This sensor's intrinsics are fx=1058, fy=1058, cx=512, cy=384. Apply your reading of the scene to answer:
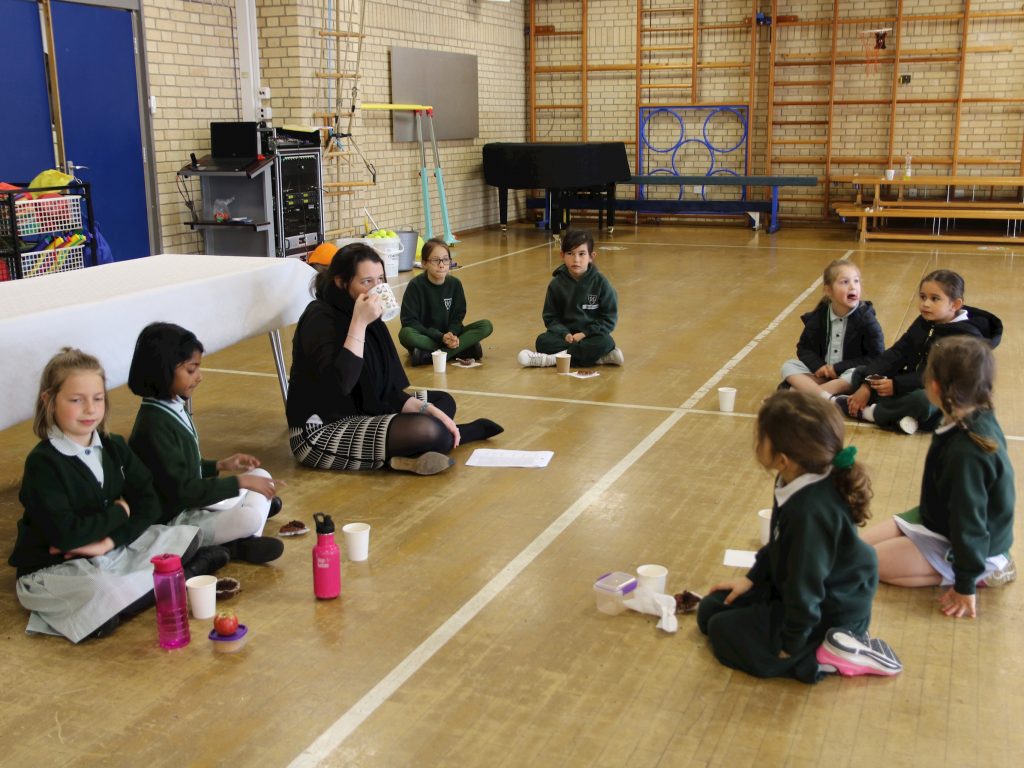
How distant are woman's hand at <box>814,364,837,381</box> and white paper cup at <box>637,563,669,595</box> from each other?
2514 mm

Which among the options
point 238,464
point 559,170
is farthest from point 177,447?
point 559,170

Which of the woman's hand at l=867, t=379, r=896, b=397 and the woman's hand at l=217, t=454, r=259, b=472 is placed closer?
the woman's hand at l=217, t=454, r=259, b=472

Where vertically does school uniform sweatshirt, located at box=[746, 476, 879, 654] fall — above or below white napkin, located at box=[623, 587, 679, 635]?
above

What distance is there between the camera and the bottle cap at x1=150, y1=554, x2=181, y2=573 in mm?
2943

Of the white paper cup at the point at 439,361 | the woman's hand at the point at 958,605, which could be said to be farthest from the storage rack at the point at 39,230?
the woman's hand at the point at 958,605

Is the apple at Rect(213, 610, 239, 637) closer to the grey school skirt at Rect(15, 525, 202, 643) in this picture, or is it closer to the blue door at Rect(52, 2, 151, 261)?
the grey school skirt at Rect(15, 525, 202, 643)

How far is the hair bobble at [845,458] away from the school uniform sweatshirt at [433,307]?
13.7 feet

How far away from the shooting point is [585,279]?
21.4 ft

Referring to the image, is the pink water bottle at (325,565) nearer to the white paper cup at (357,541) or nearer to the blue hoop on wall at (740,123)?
the white paper cup at (357,541)

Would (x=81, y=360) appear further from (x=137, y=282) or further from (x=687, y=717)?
(x=687, y=717)

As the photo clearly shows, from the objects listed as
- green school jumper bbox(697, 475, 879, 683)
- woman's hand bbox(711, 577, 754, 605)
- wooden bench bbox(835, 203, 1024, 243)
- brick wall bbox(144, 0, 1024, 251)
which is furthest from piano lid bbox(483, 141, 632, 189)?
green school jumper bbox(697, 475, 879, 683)

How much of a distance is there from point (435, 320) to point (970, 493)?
13.5ft

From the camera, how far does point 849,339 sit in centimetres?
534

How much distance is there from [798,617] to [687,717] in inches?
14.6
